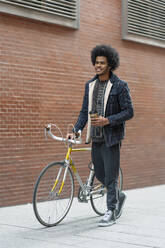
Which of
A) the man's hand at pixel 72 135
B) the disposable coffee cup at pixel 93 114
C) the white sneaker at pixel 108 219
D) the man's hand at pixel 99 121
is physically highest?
the disposable coffee cup at pixel 93 114

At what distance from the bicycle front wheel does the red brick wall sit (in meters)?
1.61

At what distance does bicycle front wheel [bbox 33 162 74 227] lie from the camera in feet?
18.6

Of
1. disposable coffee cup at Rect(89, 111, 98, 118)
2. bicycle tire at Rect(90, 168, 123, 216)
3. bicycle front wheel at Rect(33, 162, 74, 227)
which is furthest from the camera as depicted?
bicycle tire at Rect(90, 168, 123, 216)

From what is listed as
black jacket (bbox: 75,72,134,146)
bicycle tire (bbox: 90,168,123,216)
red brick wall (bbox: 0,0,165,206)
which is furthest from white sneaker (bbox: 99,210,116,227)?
red brick wall (bbox: 0,0,165,206)

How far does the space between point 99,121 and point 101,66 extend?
71cm

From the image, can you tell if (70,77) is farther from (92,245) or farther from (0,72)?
(92,245)

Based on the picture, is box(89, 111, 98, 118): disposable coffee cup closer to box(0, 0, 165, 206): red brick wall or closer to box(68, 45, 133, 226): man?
box(68, 45, 133, 226): man

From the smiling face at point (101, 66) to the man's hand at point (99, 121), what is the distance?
1.91 feet

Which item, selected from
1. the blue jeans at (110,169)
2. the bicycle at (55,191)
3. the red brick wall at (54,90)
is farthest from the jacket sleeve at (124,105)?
the red brick wall at (54,90)

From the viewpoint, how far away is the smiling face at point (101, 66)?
602 cm

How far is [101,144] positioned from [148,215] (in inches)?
55.8

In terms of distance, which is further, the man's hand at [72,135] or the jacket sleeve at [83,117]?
the jacket sleeve at [83,117]

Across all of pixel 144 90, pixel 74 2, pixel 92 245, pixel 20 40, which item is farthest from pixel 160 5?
pixel 92 245

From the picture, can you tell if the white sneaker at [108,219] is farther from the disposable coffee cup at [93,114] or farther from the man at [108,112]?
the disposable coffee cup at [93,114]
